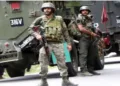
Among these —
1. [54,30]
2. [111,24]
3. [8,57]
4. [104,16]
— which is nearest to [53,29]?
[54,30]

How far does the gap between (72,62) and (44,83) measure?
3.10 meters

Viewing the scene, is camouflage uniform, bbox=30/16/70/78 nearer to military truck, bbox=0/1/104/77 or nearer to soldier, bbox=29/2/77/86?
soldier, bbox=29/2/77/86

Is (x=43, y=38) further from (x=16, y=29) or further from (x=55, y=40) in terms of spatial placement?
(x=16, y=29)

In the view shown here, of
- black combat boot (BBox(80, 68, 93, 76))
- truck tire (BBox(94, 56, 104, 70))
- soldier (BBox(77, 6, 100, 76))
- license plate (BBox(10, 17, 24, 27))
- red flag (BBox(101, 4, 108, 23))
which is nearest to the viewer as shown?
license plate (BBox(10, 17, 24, 27))

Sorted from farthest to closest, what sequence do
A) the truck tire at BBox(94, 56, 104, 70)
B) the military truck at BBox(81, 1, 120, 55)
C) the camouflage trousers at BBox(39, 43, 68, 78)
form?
1. the military truck at BBox(81, 1, 120, 55)
2. the truck tire at BBox(94, 56, 104, 70)
3. the camouflage trousers at BBox(39, 43, 68, 78)

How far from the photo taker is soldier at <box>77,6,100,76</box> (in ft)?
37.3

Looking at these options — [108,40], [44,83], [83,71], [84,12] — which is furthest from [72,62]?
[108,40]

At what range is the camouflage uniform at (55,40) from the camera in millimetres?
8703

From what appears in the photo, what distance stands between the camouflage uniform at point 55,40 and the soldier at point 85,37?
8.13 ft

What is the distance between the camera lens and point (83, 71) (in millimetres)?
11766

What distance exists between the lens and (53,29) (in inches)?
347

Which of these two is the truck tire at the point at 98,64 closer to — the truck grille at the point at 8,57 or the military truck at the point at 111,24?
the military truck at the point at 111,24

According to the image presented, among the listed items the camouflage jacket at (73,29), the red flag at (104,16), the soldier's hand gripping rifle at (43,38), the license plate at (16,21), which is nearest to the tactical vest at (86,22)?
the camouflage jacket at (73,29)

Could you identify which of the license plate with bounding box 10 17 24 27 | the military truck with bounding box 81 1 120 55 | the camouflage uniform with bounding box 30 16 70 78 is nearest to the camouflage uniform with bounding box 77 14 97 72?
the license plate with bounding box 10 17 24 27
